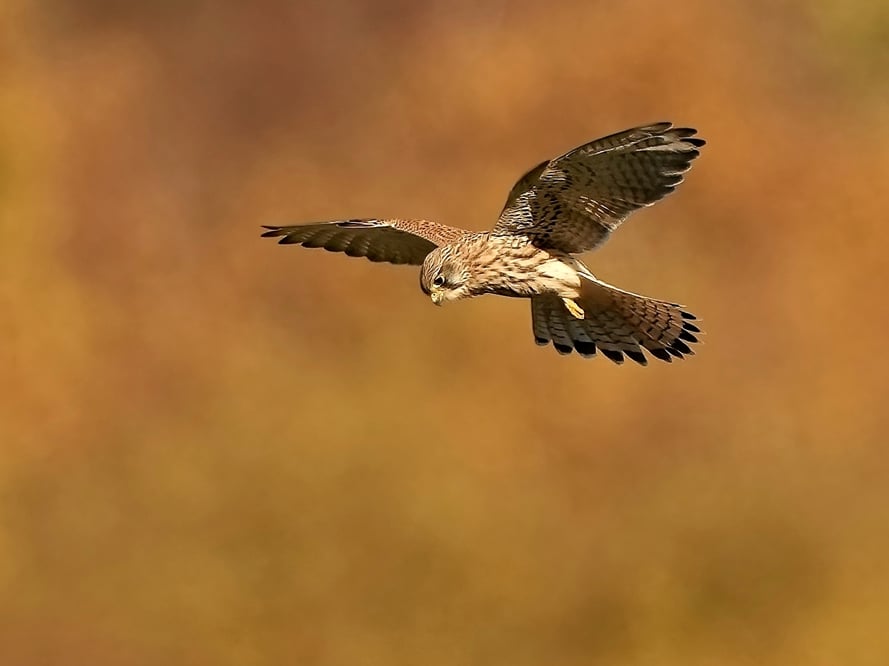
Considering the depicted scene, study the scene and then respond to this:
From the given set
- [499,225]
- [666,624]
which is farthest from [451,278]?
[666,624]

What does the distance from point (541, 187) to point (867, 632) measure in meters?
8.33

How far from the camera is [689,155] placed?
5520mm

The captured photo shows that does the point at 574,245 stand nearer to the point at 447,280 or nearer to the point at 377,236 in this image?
the point at 447,280

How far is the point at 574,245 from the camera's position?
18.8 feet

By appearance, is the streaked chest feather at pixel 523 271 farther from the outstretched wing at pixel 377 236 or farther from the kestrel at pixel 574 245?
the outstretched wing at pixel 377 236

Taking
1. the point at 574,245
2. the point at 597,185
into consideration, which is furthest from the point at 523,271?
the point at 597,185

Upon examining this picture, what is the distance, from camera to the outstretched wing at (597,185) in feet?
17.9

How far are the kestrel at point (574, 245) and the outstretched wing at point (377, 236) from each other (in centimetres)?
1

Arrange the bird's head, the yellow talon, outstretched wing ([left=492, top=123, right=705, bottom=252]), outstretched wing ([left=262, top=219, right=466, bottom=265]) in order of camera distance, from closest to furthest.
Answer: outstretched wing ([left=492, top=123, right=705, bottom=252]), the bird's head, the yellow talon, outstretched wing ([left=262, top=219, right=466, bottom=265])

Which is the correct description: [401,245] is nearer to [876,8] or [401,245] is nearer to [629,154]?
[629,154]

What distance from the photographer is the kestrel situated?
550 cm

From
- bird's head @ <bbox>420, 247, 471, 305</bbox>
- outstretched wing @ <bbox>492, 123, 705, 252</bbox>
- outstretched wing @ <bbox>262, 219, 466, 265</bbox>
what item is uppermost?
outstretched wing @ <bbox>492, 123, 705, 252</bbox>

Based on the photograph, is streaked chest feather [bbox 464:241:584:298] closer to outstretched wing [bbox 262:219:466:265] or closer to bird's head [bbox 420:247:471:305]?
bird's head [bbox 420:247:471:305]

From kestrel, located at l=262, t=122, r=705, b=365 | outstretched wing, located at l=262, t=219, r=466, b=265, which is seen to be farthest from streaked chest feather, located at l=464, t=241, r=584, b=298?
outstretched wing, located at l=262, t=219, r=466, b=265
